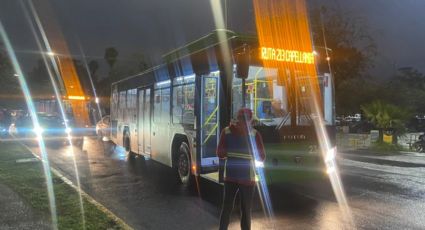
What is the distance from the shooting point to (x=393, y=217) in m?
7.54

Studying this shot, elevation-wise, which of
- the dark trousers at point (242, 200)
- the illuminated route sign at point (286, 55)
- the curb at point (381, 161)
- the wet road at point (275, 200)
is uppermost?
the illuminated route sign at point (286, 55)

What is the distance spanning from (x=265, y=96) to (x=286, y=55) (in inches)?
34.8

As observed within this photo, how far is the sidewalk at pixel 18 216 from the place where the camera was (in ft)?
21.2

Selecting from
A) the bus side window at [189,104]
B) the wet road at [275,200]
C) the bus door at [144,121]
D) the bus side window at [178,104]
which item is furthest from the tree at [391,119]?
the bus side window at [189,104]

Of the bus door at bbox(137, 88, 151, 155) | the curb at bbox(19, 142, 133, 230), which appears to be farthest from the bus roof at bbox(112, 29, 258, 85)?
the curb at bbox(19, 142, 133, 230)

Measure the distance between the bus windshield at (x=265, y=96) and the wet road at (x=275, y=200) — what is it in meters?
1.65

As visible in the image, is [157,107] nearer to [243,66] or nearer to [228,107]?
[228,107]

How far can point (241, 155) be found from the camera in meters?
5.70

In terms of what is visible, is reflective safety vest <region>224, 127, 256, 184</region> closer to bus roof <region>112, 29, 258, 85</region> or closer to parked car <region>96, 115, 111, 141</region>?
bus roof <region>112, 29, 258, 85</region>

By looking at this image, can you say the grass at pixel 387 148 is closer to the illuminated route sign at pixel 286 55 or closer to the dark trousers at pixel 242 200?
the illuminated route sign at pixel 286 55

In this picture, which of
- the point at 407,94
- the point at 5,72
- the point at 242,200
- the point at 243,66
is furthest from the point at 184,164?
the point at 407,94

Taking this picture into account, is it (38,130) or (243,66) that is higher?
(243,66)

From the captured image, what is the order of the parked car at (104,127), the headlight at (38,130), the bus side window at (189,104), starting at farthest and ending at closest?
the headlight at (38,130)
the parked car at (104,127)
the bus side window at (189,104)

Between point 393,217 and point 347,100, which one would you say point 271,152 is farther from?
point 347,100
